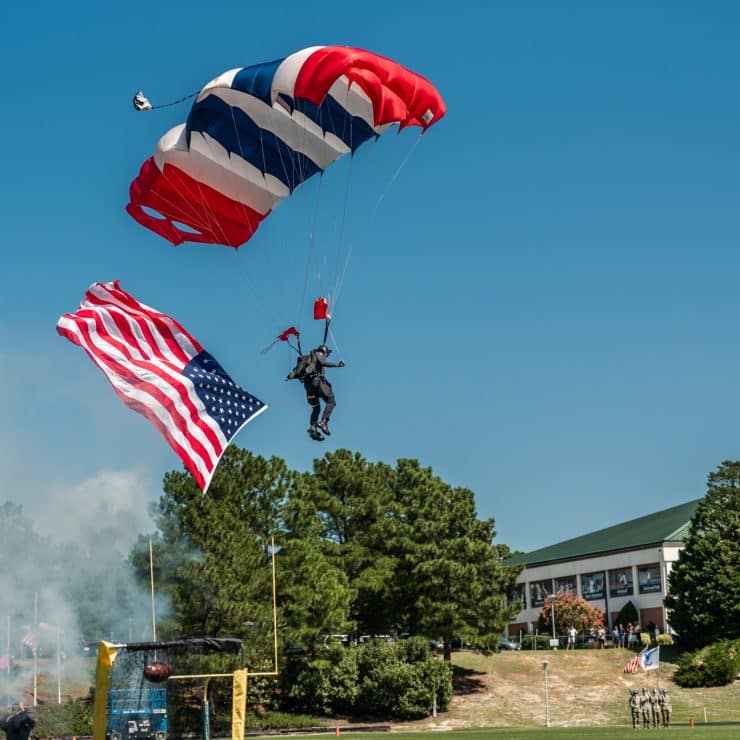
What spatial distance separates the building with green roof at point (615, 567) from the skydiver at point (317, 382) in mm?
47018

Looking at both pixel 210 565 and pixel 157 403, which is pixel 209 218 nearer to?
pixel 157 403

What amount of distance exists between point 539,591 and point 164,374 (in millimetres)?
67288

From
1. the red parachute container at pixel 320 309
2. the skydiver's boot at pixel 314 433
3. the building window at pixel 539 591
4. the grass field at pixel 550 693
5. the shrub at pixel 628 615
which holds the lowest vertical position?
the grass field at pixel 550 693

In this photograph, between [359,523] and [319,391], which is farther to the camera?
[359,523]

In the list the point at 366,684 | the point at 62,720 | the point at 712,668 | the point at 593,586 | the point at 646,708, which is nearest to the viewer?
the point at 646,708

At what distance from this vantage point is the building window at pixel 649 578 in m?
76.1

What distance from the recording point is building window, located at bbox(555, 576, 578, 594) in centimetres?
8444

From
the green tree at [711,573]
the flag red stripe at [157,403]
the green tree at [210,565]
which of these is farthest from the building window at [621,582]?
the flag red stripe at [157,403]

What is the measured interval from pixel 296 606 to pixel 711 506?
2527 cm

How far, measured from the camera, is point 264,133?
25484mm

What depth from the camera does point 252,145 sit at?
26000mm

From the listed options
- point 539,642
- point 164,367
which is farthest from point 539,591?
point 164,367

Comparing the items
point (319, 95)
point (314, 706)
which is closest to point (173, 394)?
point (319, 95)

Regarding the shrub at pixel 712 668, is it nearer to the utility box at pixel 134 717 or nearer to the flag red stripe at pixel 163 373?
the utility box at pixel 134 717
